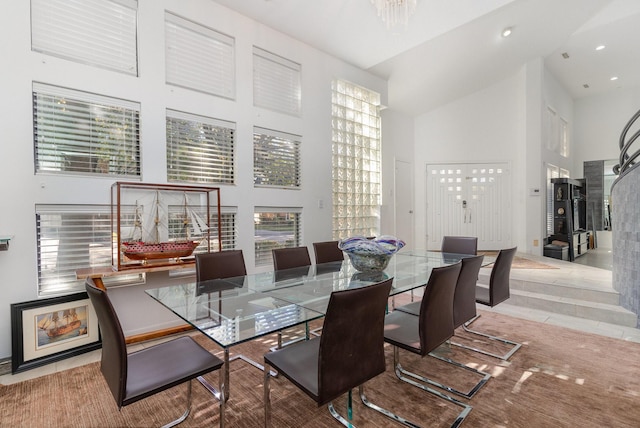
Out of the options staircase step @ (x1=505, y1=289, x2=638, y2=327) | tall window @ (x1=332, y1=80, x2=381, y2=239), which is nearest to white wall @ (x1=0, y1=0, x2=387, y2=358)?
tall window @ (x1=332, y1=80, x2=381, y2=239)

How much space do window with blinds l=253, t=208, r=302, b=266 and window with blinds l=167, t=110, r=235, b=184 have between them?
0.60 metres

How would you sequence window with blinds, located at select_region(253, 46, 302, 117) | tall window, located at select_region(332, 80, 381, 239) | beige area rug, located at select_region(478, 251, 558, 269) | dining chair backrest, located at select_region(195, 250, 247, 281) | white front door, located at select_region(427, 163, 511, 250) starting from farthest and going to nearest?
white front door, located at select_region(427, 163, 511, 250), beige area rug, located at select_region(478, 251, 558, 269), tall window, located at select_region(332, 80, 381, 239), window with blinds, located at select_region(253, 46, 302, 117), dining chair backrest, located at select_region(195, 250, 247, 281)

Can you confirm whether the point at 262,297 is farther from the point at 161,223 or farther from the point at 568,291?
the point at 568,291

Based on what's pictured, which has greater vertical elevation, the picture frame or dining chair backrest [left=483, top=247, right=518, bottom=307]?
dining chair backrest [left=483, top=247, right=518, bottom=307]

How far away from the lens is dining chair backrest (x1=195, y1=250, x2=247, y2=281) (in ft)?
8.05

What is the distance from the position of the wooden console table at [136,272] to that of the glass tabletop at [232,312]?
0.71 metres

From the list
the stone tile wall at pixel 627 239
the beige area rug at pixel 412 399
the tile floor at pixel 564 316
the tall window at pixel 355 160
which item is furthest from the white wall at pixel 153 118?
the stone tile wall at pixel 627 239

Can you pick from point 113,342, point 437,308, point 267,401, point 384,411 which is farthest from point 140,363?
point 437,308

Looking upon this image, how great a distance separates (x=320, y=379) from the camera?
132cm

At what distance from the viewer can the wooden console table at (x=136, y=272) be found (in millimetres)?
2486

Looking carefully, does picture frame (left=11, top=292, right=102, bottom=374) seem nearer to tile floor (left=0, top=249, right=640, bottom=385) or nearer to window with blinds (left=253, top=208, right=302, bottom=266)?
tile floor (left=0, top=249, right=640, bottom=385)

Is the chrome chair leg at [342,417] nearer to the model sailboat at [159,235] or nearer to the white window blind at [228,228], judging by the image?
the model sailboat at [159,235]

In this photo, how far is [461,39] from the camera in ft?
15.4

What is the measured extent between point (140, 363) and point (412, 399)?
1.57 meters
